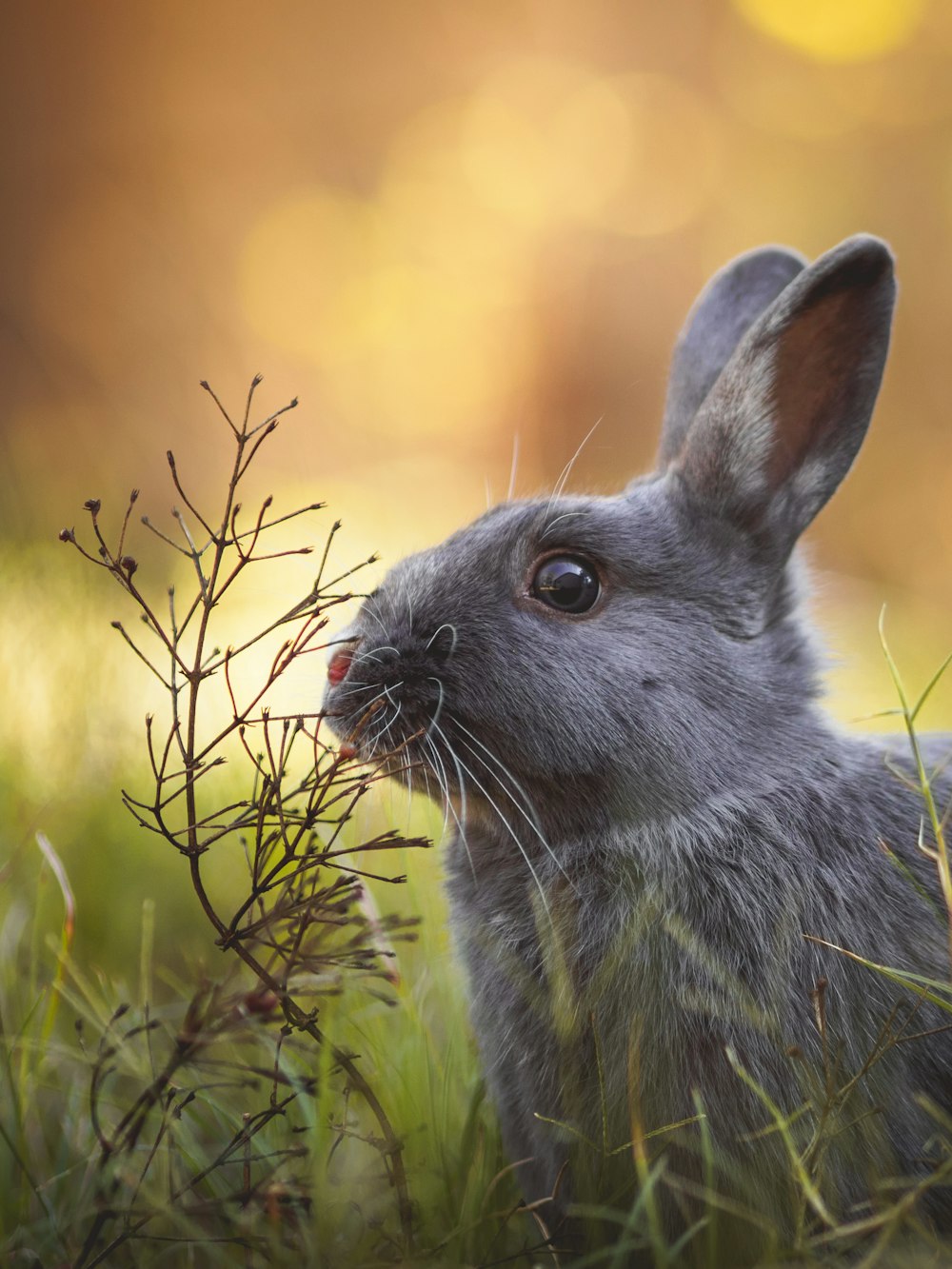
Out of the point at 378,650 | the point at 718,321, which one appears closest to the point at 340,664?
the point at 378,650

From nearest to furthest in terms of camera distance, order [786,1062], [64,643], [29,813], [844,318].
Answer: [786,1062] → [844,318] → [29,813] → [64,643]

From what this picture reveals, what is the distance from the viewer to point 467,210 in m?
8.86

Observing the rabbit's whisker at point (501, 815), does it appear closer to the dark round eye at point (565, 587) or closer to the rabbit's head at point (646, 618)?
the rabbit's head at point (646, 618)

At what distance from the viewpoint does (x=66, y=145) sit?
830 centimetres

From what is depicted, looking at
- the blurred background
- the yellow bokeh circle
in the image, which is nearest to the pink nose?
the blurred background

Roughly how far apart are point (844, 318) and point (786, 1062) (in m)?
1.78

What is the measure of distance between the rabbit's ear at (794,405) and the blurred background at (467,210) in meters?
3.18

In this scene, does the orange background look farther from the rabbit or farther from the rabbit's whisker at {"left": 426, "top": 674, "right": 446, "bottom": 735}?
the rabbit's whisker at {"left": 426, "top": 674, "right": 446, "bottom": 735}

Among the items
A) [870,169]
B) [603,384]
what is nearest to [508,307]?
[603,384]

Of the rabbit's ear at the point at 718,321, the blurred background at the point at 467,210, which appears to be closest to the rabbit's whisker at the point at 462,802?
the rabbit's ear at the point at 718,321

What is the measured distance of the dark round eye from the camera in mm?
2617

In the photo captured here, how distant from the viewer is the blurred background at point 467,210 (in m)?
7.00

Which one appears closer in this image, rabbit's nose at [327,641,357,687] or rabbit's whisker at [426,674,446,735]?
rabbit's whisker at [426,674,446,735]

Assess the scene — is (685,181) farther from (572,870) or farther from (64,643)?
(572,870)
